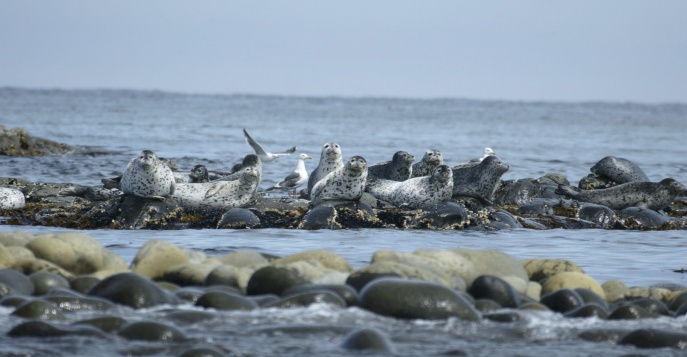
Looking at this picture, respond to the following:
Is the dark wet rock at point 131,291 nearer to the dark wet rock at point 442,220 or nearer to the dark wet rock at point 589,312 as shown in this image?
the dark wet rock at point 589,312

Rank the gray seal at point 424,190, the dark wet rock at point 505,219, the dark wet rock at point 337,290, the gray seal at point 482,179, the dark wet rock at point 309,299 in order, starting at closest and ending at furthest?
1. the dark wet rock at point 309,299
2. the dark wet rock at point 337,290
3. the dark wet rock at point 505,219
4. the gray seal at point 424,190
5. the gray seal at point 482,179

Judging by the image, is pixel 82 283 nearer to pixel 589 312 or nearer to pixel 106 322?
pixel 106 322

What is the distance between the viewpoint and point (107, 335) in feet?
18.9

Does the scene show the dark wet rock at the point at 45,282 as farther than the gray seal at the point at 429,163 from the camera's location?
No

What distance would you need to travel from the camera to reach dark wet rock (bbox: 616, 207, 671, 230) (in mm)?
12867

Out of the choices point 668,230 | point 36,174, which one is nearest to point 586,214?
point 668,230

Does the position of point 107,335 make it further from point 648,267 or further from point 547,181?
point 547,181

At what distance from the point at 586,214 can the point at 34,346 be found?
28.6ft

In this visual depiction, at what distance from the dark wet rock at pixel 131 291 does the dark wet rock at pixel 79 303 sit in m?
0.13

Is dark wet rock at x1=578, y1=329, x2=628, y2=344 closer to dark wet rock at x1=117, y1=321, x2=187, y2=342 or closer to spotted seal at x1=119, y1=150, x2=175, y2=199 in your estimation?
dark wet rock at x1=117, y1=321, x2=187, y2=342

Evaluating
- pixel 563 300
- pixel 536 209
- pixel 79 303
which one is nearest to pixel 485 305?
pixel 563 300

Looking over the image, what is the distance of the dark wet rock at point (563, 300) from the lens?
6.90m

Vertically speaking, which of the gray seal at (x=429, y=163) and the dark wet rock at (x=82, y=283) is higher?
the gray seal at (x=429, y=163)

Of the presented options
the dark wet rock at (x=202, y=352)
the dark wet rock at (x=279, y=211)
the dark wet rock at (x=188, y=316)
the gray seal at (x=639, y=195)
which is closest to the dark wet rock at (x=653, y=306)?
the dark wet rock at (x=188, y=316)
